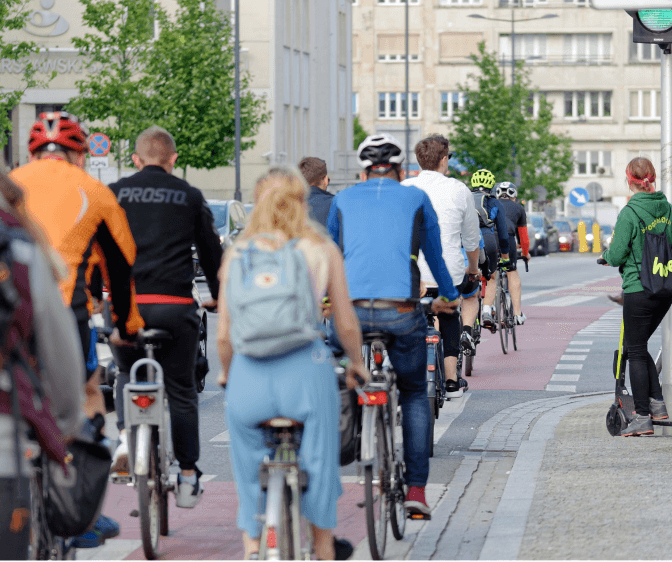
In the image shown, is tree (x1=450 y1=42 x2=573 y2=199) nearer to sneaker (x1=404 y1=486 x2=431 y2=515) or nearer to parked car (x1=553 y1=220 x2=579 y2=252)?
parked car (x1=553 y1=220 x2=579 y2=252)

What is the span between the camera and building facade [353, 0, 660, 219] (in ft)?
327

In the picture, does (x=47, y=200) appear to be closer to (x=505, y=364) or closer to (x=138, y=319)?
(x=138, y=319)

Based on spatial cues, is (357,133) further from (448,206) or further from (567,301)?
(448,206)

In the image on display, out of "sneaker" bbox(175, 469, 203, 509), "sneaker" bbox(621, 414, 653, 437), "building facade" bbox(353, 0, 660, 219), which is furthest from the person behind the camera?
"building facade" bbox(353, 0, 660, 219)

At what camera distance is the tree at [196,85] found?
129ft

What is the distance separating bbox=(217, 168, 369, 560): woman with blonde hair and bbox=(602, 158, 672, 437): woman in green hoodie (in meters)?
4.80

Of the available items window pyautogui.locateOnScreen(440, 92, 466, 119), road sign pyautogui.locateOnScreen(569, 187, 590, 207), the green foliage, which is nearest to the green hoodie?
road sign pyautogui.locateOnScreen(569, 187, 590, 207)

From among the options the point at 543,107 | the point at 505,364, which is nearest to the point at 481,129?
the point at 543,107

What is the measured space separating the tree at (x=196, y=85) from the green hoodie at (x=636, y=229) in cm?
3026

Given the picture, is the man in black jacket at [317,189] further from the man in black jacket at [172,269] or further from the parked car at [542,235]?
the parked car at [542,235]

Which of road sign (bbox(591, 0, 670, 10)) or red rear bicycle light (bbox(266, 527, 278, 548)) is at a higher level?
road sign (bbox(591, 0, 670, 10))

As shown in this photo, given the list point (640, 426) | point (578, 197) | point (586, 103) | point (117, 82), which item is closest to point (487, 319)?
point (640, 426)

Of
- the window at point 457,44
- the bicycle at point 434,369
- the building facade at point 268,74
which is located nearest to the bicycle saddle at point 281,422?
the bicycle at point 434,369

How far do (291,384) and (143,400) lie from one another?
1.87 metres
